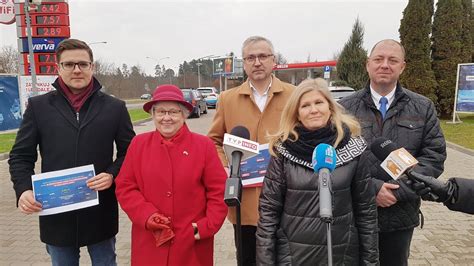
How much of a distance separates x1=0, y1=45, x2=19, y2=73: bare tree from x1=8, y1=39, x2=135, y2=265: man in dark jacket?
3675 cm

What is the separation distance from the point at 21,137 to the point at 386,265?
9.43 ft

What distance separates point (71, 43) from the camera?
2562mm

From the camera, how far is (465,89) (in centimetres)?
1532

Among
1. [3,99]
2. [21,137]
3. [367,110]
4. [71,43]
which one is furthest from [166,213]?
[3,99]

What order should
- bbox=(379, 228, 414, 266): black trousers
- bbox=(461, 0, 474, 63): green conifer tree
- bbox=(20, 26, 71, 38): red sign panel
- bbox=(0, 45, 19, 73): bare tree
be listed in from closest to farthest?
bbox=(379, 228, 414, 266): black trousers
bbox=(20, 26, 71, 38): red sign panel
bbox=(461, 0, 474, 63): green conifer tree
bbox=(0, 45, 19, 73): bare tree

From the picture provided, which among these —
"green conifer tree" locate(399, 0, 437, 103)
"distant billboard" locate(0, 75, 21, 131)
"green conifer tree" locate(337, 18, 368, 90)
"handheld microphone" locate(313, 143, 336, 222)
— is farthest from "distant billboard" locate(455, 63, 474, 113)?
"distant billboard" locate(0, 75, 21, 131)

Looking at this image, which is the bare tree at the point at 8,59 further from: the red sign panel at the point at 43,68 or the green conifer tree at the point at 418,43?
the green conifer tree at the point at 418,43

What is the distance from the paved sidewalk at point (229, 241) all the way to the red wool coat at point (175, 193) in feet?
6.17

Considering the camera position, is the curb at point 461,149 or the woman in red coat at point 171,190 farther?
the curb at point 461,149

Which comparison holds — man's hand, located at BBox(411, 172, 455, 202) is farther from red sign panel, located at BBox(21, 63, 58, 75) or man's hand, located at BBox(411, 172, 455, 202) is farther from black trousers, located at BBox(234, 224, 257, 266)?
red sign panel, located at BBox(21, 63, 58, 75)

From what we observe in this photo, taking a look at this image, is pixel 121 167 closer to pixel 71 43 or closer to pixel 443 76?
pixel 71 43

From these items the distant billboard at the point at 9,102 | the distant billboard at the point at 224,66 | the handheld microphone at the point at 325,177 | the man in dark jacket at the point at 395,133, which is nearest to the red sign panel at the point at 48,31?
the distant billboard at the point at 9,102

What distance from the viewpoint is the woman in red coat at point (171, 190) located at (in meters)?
2.40

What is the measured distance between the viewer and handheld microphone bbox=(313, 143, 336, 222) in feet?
4.34
